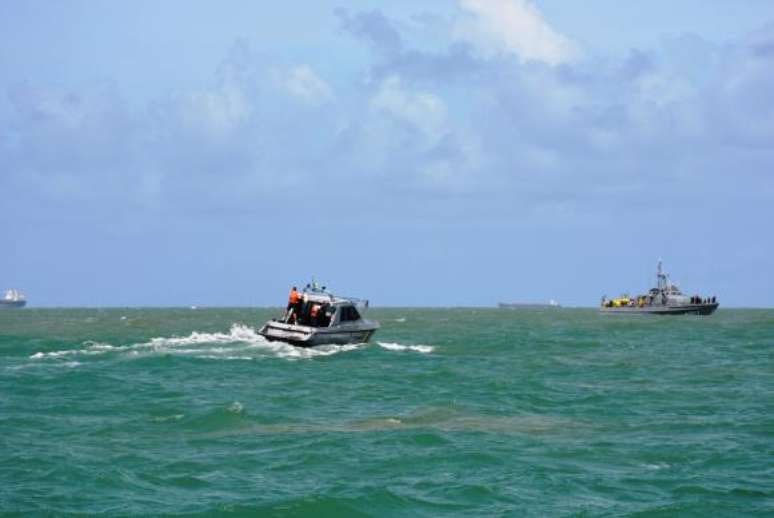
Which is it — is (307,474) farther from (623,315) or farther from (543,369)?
(623,315)

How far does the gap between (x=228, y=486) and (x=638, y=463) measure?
27.2ft

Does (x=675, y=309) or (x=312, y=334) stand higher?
Result: (x=675, y=309)

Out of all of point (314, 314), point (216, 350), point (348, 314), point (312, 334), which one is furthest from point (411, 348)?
point (216, 350)

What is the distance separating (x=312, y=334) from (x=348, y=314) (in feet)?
11.9

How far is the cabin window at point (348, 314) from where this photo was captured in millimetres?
52344

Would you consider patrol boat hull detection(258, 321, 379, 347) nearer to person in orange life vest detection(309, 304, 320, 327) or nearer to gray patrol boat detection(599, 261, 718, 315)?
person in orange life vest detection(309, 304, 320, 327)

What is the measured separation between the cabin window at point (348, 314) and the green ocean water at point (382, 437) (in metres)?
8.29

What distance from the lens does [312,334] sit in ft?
163

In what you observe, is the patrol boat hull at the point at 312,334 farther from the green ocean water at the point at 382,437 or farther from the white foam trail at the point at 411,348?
the green ocean water at the point at 382,437

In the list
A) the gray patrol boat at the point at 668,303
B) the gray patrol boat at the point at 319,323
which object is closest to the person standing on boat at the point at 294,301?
the gray patrol boat at the point at 319,323

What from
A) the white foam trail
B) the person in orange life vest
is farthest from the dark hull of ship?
the person in orange life vest

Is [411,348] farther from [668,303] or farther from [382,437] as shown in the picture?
[668,303]

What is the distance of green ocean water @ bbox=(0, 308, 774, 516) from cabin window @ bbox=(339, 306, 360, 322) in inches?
327

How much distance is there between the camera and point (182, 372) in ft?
128
